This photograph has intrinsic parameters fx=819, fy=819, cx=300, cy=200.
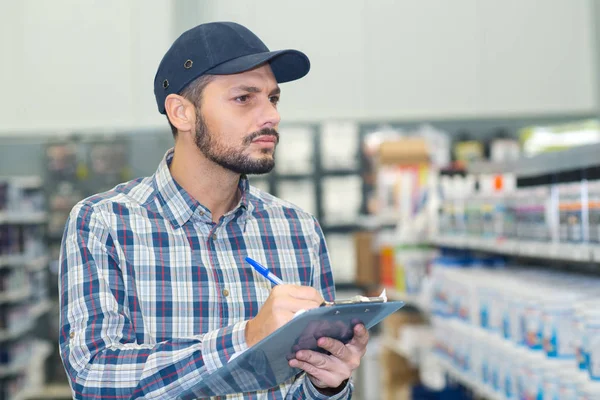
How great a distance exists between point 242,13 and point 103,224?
10.7ft

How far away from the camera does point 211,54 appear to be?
1.70 metres

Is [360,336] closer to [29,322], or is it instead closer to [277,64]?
[277,64]

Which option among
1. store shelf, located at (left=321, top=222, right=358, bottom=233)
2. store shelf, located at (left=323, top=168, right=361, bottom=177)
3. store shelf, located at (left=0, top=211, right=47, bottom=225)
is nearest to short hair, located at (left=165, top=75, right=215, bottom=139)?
store shelf, located at (left=0, top=211, right=47, bottom=225)

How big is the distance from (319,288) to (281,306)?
1.77 ft

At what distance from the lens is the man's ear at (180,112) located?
71.6 inches

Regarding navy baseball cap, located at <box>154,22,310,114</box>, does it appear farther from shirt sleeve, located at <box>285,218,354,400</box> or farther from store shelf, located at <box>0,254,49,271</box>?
store shelf, located at <box>0,254,49,271</box>

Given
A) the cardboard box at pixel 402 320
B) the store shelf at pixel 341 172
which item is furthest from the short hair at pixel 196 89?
the store shelf at pixel 341 172

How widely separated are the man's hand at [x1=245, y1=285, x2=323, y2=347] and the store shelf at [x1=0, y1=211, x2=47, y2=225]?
544cm

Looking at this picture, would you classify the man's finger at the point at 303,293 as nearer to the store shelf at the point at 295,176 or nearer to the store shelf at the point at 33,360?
the store shelf at the point at 33,360

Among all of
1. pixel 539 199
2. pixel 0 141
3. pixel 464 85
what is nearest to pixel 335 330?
pixel 539 199

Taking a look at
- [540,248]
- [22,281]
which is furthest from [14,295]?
[540,248]

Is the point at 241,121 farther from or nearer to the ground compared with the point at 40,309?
farther from the ground

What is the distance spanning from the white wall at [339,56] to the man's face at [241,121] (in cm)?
281

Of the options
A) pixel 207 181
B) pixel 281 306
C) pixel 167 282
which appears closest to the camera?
pixel 281 306
